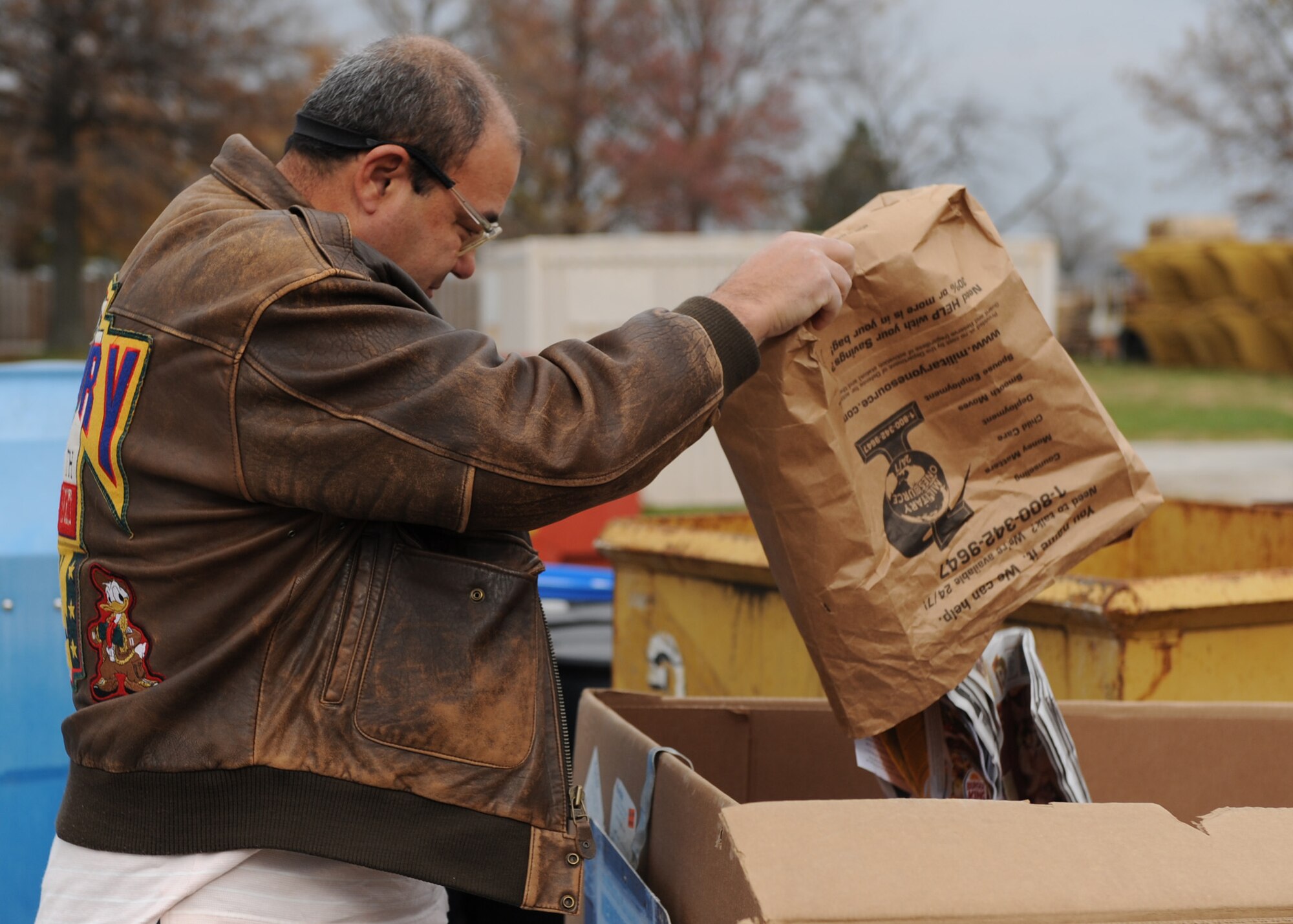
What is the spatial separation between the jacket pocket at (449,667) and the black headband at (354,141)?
0.46 m

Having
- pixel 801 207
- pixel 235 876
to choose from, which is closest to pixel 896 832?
pixel 235 876

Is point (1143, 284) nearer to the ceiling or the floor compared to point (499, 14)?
nearer to the floor

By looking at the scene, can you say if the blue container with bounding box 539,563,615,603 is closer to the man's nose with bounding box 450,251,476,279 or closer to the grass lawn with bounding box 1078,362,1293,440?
the man's nose with bounding box 450,251,476,279

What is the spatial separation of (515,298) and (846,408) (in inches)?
305

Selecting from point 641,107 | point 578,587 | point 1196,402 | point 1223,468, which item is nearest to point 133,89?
point 641,107

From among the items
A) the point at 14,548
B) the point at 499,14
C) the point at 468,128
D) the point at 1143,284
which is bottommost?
the point at 14,548

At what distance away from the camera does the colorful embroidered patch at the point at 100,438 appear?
142 centimetres

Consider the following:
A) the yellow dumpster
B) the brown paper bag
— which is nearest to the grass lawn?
the yellow dumpster

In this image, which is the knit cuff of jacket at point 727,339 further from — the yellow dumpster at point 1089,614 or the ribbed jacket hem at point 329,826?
the ribbed jacket hem at point 329,826

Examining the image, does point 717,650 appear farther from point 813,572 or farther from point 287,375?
point 287,375

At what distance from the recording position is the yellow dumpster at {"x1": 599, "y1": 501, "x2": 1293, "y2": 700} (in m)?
2.22

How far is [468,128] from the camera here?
1.55 m

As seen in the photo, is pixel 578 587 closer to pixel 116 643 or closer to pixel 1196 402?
pixel 116 643

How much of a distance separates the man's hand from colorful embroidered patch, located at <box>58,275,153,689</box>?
2.13 ft
